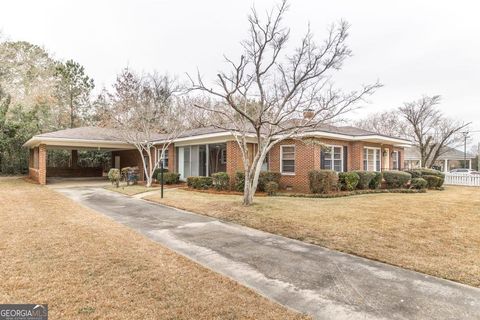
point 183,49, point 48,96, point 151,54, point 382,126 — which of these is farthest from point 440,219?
point 48,96

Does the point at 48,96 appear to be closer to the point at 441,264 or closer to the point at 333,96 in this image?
the point at 333,96

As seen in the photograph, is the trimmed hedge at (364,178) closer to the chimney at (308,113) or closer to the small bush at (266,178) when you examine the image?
the small bush at (266,178)

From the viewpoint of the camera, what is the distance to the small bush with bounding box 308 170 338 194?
1333cm

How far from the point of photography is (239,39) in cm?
1009

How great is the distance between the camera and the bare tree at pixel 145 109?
1747 cm

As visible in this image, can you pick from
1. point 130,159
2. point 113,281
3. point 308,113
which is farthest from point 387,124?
point 113,281

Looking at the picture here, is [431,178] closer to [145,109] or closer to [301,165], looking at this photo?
[301,165]

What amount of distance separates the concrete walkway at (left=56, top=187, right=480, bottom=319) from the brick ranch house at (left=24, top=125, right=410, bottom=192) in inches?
258

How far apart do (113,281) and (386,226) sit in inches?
259

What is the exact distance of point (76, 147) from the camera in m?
22.5

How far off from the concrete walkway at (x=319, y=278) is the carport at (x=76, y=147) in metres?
15.3

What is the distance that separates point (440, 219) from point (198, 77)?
336 inches

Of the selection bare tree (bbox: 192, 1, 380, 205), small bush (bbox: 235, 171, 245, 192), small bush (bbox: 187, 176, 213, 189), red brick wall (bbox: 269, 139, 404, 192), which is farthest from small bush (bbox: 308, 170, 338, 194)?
small bush (bbox: 187, 176, 213, 189)

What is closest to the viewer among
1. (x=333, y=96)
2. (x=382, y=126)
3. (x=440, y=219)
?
(x=440, y=219)
